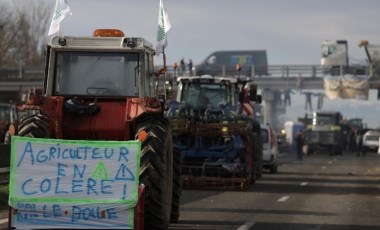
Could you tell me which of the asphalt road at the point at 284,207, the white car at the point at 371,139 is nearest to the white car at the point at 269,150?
the asphalt road at the point at 284,207

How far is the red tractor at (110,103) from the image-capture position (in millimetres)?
12055

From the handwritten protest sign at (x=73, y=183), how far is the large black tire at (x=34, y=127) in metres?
1.52

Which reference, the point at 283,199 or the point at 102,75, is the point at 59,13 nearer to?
the point at 102,75

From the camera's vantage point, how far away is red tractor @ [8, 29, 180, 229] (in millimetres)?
12055

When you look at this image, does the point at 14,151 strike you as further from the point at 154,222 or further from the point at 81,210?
the point at 154,222

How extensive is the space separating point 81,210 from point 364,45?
60159 millimetres

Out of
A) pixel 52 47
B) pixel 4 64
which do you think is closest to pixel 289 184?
pixel 52 47

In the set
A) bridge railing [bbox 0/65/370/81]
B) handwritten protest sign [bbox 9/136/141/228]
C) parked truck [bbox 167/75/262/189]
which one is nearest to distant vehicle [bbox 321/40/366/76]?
bridge railing [bbox 0/65/370/81]

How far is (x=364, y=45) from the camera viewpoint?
6894 cm

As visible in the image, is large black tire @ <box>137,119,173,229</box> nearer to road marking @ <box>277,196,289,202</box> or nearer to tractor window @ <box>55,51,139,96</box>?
tractor window @ <box>55,51,139,96</box>

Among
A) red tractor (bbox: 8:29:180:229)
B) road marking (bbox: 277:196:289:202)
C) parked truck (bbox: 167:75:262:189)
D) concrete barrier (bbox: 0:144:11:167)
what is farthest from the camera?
parked truck (bbox: 167:75:262:189)

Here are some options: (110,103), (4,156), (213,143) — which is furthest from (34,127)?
(213,143)

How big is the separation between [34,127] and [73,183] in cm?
198

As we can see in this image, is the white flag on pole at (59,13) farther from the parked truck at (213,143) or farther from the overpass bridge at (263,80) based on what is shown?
the overpass bridge at (263,80)
